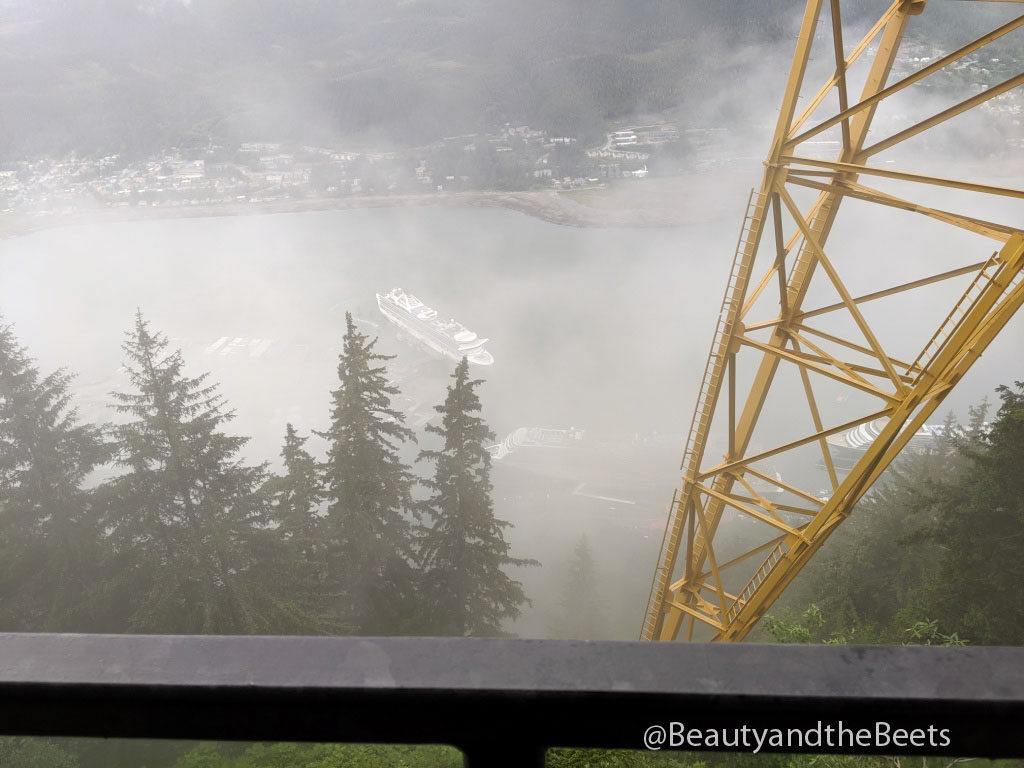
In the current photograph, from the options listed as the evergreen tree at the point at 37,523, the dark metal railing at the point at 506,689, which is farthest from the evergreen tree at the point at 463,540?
the dark metal railing at the point at 506,689

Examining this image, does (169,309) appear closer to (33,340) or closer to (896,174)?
(33,340)

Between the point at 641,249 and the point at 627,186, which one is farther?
the point at 627,186

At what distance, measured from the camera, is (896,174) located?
512cm

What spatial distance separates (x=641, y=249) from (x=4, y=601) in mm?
53063

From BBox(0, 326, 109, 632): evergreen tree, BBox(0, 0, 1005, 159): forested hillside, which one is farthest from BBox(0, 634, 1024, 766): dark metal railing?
BBox(0, 0, 1005, 159): forested hillside

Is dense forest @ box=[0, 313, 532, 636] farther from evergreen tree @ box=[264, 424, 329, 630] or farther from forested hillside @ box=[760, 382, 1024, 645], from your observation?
forested hillside @ box=[760, 382, 1024, 645]

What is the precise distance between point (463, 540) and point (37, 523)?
7403mm

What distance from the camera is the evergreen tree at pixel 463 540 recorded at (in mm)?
12000

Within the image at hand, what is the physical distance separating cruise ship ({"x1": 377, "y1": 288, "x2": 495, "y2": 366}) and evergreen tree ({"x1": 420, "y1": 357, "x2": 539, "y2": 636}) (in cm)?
2036

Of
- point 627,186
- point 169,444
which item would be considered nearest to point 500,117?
point 627,186

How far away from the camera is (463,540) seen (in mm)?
12344

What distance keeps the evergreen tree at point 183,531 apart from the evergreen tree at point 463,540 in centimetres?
289

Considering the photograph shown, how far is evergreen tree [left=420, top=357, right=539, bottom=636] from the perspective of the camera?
39.4ft

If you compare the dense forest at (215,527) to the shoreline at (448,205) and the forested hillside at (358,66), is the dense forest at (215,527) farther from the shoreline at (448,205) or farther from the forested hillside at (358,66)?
the forested hillside at (358,66)
